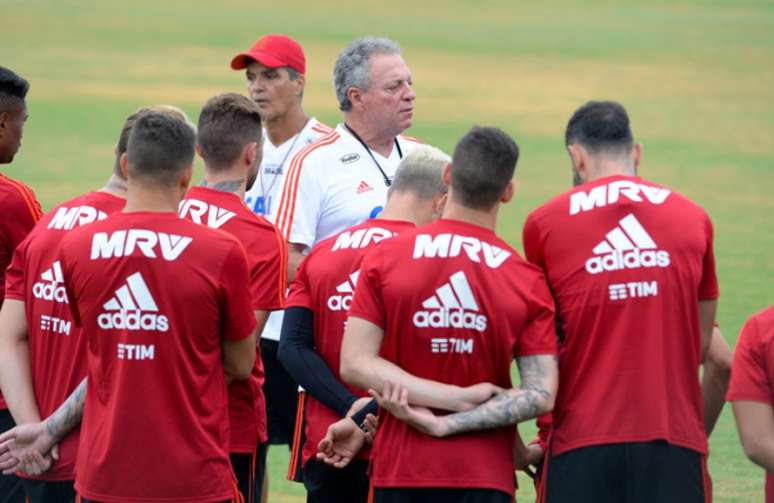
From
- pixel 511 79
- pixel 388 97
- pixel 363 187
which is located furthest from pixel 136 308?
pixel 511 79

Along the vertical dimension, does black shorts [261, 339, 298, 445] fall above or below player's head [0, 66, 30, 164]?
below

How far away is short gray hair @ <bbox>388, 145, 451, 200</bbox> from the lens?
533cm

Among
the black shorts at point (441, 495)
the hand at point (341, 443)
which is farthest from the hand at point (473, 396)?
the hand at point (341, 443)

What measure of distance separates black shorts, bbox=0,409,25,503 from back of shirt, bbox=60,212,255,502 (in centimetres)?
113

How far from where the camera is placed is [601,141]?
5141mm

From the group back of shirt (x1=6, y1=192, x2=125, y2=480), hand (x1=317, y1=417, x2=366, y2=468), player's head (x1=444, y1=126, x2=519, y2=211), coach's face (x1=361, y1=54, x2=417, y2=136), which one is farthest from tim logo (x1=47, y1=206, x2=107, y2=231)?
coach's face (x1=361, y1=54, x2=417, y2=136)

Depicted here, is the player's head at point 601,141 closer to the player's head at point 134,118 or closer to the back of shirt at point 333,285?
the back of shirt at point 333,285

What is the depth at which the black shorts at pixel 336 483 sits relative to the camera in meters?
5.64

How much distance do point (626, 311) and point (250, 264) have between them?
158 cm

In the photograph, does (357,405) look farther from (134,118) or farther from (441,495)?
(134,118)

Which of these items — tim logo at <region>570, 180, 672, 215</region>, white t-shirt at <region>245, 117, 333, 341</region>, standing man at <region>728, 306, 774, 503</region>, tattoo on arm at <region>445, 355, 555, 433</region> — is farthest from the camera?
white t-shirt at <region>245, 117, 333, 341</region>

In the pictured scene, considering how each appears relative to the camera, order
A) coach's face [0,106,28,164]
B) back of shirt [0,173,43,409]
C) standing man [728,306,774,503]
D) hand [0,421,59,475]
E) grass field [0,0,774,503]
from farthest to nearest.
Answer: grass field [0,0,774,503]
coach's face [0,106,28,164]
back of shirt [0,173,43,409]
hand [0,421,59,475]
standing man [728,306,774,503]

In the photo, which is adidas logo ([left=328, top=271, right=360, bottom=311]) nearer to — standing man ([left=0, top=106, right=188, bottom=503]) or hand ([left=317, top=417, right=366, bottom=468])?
hand ([left=317, top=417, right=366, bottom=468])

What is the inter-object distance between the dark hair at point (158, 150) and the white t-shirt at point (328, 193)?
6.35ft
